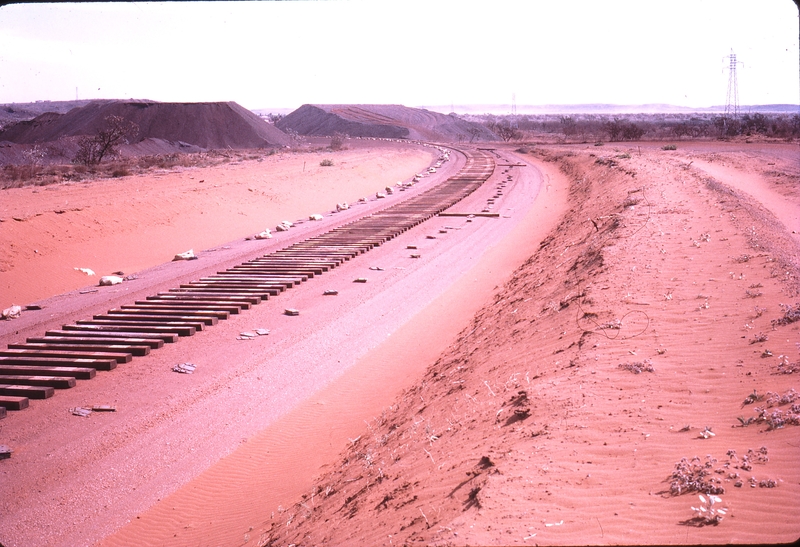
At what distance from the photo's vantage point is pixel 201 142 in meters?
65.6

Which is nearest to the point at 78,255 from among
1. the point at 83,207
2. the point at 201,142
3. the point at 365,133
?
the point at 83,207

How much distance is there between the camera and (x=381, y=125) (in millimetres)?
98625

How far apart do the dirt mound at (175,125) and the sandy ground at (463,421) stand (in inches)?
2301

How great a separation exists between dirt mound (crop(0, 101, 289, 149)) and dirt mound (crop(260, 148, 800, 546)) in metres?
60.6

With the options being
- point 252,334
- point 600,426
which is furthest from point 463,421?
point 252,334

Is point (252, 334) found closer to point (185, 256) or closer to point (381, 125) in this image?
point (185, 256)

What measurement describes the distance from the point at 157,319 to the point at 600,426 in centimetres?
842

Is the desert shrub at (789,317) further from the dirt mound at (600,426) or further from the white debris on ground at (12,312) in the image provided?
the white debris on ground at (12,312)

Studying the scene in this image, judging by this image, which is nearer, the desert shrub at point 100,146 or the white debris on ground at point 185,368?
the white debris on ground at point 185,368

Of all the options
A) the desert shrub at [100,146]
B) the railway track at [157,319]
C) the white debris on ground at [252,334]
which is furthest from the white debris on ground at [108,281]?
the desert shrub at [100,146]

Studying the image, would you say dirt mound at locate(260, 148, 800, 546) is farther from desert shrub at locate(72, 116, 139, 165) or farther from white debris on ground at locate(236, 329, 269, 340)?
desert shrub at locate(72, 116, 139, 165)

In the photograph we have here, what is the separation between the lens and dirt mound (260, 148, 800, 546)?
3.96 metres

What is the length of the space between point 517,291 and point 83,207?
1523 cm

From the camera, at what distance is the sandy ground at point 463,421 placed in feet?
13.8
